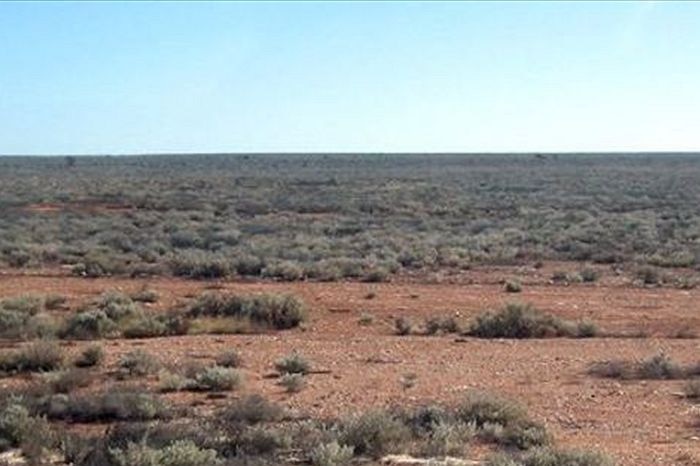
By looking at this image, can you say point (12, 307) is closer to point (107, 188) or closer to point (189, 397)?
point (189, 397)

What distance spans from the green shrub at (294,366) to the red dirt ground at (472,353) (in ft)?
0.88

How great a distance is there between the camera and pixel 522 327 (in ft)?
62.1

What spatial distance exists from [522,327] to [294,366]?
5.36m

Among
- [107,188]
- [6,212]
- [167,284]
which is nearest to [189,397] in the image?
[167,284]

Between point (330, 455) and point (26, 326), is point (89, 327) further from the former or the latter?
point (330, 455)

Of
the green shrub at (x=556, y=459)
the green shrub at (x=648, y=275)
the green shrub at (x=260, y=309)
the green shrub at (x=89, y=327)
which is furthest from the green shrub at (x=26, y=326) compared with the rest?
the green shrub at (x=648, y=275)

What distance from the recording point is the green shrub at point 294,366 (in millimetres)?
15039

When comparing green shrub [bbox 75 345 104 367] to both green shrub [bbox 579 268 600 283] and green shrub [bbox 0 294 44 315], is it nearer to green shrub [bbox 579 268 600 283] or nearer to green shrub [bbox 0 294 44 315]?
green shrub [bbox 0 294 44 315]

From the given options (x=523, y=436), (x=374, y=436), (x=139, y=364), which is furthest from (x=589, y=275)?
(x=374, y=436)

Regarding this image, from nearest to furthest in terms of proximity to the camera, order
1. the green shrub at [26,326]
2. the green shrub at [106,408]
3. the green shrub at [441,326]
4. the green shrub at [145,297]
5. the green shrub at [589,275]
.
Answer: the green shrub at [106,408] → the green shrub at [26,326] → the green shrub at [441,326] → the green shrub at [145,297] → the green shrub at [589,275]

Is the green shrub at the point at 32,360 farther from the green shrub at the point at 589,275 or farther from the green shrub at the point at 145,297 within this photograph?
the green shrub at the point at 589,275

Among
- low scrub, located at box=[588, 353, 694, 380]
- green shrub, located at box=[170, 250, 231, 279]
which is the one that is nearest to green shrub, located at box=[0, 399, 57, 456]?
low scrub, located at box=[588, 353, 694, 380]

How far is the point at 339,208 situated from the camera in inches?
2271

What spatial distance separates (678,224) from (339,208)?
18618 millimetres
